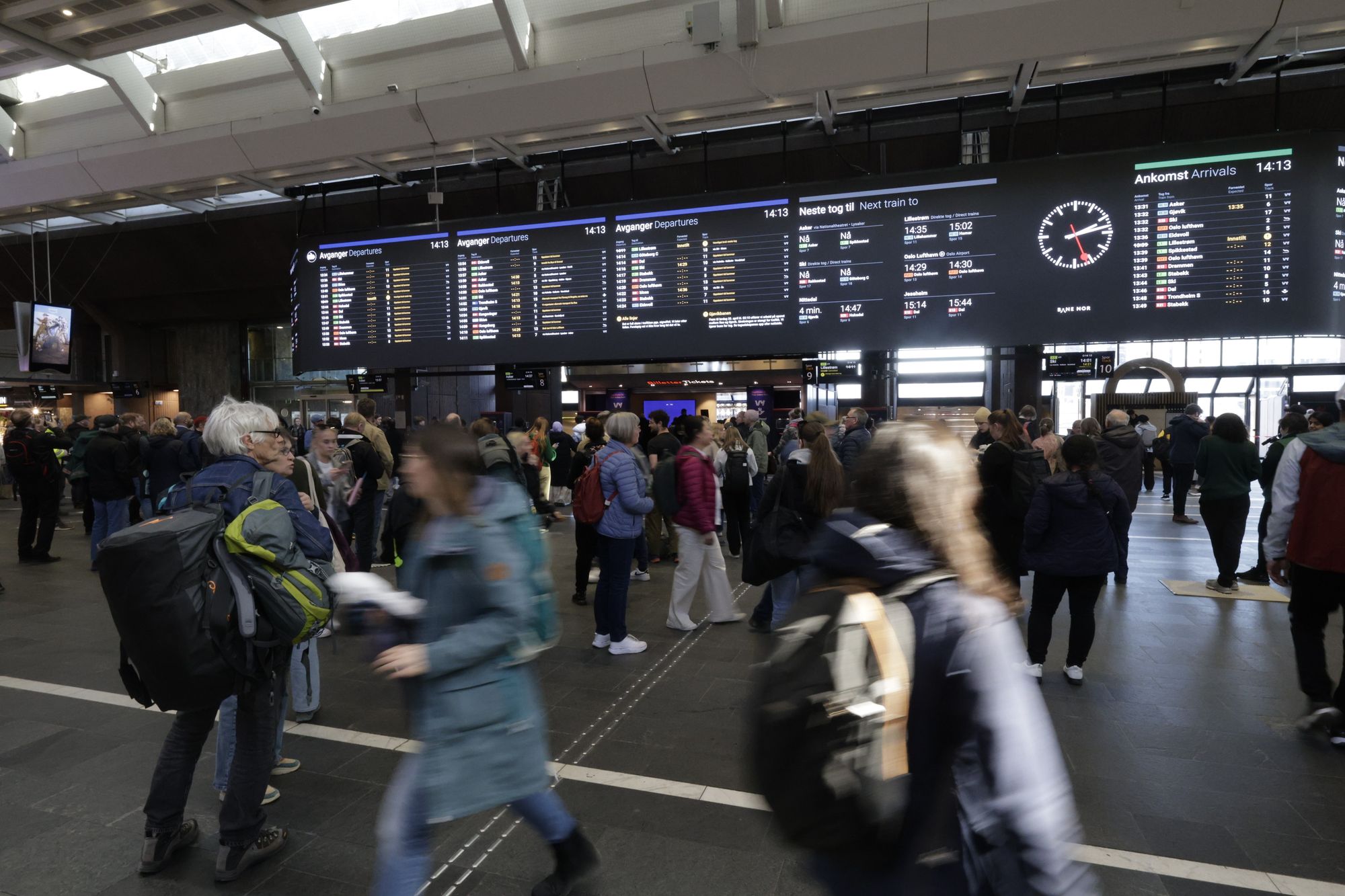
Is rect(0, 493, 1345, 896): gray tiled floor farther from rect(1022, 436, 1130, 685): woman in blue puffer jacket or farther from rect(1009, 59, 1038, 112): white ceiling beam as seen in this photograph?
rect(1009, 59, 1038, 112): white ceiling beam

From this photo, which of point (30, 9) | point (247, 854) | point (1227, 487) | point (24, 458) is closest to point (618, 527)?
point (247, 854)

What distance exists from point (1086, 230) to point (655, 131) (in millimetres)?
4931

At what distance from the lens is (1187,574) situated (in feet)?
24.2

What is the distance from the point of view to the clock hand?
7625 millimetres

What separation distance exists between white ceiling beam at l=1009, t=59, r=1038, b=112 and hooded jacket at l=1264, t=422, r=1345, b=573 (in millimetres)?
4648

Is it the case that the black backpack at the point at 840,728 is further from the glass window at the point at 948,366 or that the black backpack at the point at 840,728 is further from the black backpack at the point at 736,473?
the glass window at the point at 948,366

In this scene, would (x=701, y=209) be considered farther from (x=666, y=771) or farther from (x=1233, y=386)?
(x=1233, y=386)

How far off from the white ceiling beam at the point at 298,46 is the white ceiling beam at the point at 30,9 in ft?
4.67

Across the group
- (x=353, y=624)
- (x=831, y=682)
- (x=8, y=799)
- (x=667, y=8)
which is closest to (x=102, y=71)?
(x=667, y=8)

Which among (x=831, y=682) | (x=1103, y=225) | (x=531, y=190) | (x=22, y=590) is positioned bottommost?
(x=22, y=590)

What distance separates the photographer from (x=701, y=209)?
8.90 meters

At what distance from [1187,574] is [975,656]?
788cm

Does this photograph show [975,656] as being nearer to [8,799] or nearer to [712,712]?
[712,712]

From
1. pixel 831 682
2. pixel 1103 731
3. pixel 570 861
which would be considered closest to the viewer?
pixel 831 682
